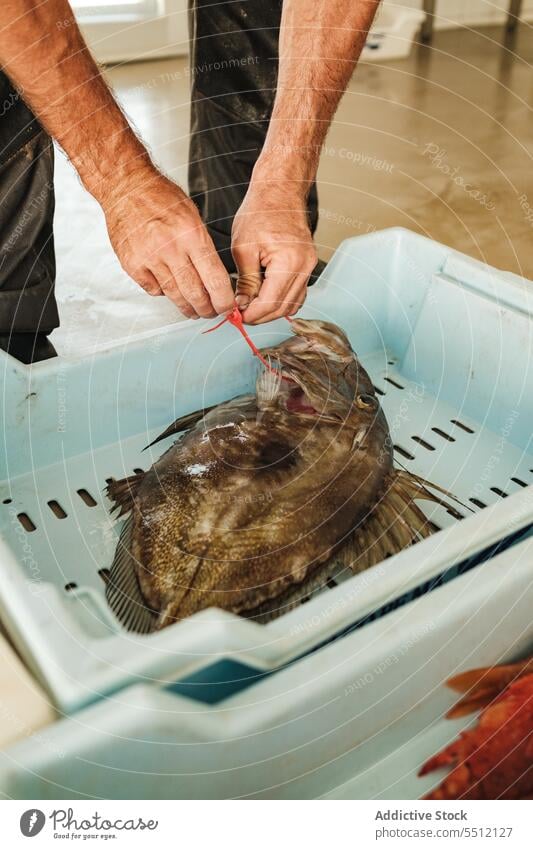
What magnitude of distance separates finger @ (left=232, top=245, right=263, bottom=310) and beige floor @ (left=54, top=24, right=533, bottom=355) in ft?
2.24

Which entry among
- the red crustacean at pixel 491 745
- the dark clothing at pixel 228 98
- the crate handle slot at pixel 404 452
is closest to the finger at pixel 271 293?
the crate handle slot at pixel 404 452

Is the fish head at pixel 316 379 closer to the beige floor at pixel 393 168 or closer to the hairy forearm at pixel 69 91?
the hairy forearm at pixel 69 91

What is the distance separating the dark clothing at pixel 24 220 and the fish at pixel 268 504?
0.45 m

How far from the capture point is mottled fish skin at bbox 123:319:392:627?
70 cm

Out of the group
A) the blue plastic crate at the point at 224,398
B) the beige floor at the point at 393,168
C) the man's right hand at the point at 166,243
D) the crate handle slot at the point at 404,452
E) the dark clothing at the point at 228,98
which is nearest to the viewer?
the blue plastic crate at the point at 224,398

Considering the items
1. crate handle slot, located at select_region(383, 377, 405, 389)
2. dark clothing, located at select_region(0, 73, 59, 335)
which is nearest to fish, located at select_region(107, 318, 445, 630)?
crate handle slot, located at select_region(383, 377, 405, 389)

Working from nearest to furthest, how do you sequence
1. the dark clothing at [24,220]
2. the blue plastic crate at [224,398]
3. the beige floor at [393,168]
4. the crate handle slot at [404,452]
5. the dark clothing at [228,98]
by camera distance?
the blue plastic crate at [224,398]
the crate handle slot at [404,452]
the dark clothing at [24,220]
the dark clothing at [228,98]
the beige floor at [393,168]

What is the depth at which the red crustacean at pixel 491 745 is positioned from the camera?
66 centimetres

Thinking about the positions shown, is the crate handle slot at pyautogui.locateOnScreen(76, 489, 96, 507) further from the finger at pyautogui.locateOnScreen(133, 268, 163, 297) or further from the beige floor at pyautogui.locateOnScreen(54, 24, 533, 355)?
the beige floor at pyautogui.locateOnScreen(54, 24, 533, 355)

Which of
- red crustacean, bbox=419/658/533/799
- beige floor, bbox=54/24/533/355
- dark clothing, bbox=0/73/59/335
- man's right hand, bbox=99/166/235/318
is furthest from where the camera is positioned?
beige floor, bbox=54/24/533/355

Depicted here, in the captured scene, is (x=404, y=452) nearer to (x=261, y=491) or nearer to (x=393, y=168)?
(x=261, y=491)

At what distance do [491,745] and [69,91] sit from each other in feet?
2.37

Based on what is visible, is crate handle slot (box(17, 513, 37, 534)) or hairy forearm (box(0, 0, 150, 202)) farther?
crate handle slot (box(17, 513, 37, 534))

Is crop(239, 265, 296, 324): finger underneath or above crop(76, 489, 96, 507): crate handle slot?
above
